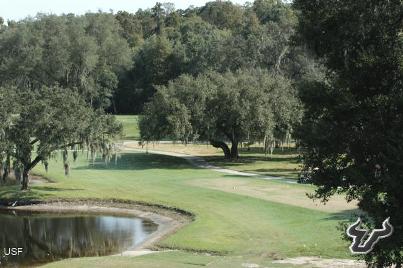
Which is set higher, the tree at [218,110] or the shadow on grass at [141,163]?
the tree at [218,110]

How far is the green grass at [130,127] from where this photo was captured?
92.4 metres

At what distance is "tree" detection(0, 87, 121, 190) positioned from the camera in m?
38.8

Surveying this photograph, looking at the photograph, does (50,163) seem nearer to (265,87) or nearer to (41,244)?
(265,87)

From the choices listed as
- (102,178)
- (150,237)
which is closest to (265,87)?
(102,178)

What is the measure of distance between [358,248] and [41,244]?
1964 cm

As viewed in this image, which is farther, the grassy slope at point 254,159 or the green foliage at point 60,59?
the green foliage at point 60,59

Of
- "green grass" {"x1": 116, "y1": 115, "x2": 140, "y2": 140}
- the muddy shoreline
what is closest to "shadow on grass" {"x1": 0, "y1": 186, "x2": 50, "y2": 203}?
the muddy shoreline

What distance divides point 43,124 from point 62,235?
1020cm

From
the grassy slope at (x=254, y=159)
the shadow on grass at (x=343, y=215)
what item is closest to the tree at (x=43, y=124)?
the grassy slope at (x=254, y=159)

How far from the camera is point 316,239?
84.2 feet

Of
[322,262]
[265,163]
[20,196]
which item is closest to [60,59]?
[265,163]

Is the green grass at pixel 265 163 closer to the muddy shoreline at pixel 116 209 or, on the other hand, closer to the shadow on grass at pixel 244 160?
the shadow on grass at pixel 244 160

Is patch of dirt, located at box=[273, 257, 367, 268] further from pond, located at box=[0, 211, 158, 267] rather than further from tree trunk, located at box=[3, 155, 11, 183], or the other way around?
tree trunk, located at box=[3, 155, 11, 183]

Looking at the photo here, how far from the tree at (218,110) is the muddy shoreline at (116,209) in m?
19.6
